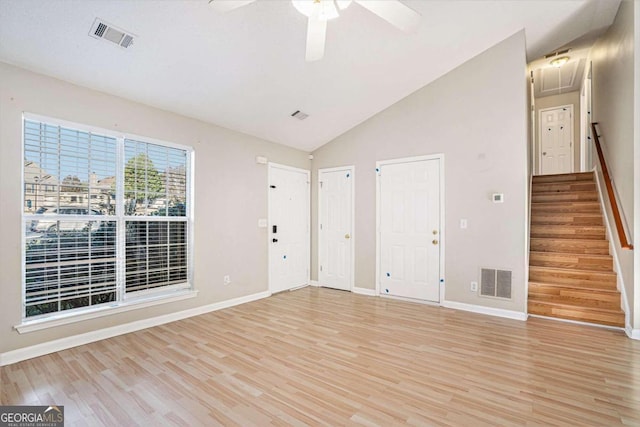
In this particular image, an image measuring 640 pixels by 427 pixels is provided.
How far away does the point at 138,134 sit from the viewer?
12.0ft

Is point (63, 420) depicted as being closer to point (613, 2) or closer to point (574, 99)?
point (613, 2)

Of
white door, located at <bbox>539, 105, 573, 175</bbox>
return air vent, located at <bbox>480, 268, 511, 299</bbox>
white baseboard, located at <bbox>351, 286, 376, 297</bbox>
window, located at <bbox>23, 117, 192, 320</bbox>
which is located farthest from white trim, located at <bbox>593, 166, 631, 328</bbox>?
window, located at <bbox>23, 117, 192, 320</bbox>

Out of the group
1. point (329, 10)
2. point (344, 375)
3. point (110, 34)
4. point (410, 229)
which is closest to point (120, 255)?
point (110, 34)

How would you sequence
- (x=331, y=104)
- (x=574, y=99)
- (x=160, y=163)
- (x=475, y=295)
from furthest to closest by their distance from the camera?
(x=574, y=99) → (x=331, y=104) → (x=475, y=295) → (x=160, y=163)

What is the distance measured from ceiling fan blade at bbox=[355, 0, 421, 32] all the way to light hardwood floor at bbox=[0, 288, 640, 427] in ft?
8.97

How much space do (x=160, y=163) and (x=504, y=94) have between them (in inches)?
181

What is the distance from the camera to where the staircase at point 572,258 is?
12.3 feet

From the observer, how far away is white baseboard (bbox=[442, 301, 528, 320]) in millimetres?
3932

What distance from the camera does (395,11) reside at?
7.02ft

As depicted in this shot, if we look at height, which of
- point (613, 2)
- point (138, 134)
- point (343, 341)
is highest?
point (613, 2)

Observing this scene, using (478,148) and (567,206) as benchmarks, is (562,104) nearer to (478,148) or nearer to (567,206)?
(567,206)

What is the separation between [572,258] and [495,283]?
3.93 ft

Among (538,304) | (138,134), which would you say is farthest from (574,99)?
(138,134)

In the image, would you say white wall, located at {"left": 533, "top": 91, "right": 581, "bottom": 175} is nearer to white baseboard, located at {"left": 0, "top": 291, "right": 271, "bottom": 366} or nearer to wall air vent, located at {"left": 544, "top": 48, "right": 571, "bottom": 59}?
wall air vent, located at {"left": 544, "top": 48, "right": 571, "bottom": 59}
